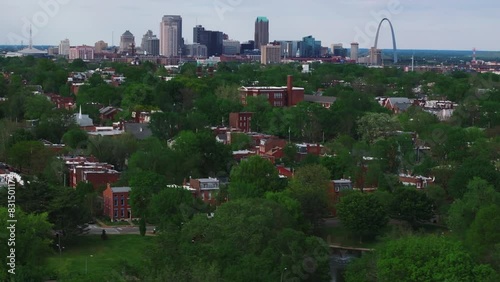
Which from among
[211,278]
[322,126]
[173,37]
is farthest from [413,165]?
[173,37]

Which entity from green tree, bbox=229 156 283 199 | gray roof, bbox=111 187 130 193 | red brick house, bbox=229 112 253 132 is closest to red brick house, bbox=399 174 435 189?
green tree, bbox=229 156 283 199

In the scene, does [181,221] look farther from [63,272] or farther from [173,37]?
[173,37]

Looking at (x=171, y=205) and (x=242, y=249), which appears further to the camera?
(x=171, y=205)

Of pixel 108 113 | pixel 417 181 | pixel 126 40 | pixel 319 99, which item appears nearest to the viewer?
pixel 417 181

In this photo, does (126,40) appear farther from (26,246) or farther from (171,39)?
(26,246)

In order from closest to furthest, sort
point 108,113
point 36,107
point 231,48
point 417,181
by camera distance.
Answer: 1. point 417,181
2. point 36,107
3. point 108,113
4. point 231,48

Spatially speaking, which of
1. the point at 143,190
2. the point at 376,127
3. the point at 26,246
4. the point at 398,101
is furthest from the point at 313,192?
the point at 398,101
